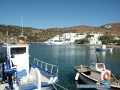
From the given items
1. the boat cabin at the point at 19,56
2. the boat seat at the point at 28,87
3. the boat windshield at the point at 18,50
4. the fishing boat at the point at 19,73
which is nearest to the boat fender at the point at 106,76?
the fishing boat at the point at 19,73

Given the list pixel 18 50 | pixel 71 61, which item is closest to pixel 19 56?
pixel 18 50

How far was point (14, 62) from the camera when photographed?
19703 millimetres

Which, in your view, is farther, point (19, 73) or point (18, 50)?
point (18, 50)

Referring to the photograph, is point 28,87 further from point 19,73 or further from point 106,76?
point 106,76

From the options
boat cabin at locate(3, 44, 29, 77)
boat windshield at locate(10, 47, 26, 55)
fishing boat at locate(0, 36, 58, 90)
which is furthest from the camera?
boat windshield at locate(10, 47, 26, 55)

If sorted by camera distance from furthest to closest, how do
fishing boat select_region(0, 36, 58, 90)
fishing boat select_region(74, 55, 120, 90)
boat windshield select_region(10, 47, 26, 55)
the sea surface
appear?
the sea surface < fishing boat select_region(74, 55, 120, 90) < boat windshield select_region(10, 47, 26, 55) < fishing boat select_region(0, 36, 58, 90)

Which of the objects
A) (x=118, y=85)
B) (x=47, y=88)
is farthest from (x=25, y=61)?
(x=118, y=85)

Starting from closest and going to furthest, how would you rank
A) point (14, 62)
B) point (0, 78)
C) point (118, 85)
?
point (0, 78) → point (14, 62) → point (118, 85)

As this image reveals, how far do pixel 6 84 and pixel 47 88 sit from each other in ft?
11.7

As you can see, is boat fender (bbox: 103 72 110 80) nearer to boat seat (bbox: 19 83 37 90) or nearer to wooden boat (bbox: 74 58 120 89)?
wooden boat (bbox: 74 58 120 89)

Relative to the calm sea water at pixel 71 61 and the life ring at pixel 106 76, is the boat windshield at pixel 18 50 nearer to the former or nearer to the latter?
the calm sea water at pixel 71 61

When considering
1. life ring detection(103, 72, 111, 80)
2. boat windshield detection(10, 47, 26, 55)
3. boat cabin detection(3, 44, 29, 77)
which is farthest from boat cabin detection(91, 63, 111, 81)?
boat windshield detection(10, 47, 26, 55)

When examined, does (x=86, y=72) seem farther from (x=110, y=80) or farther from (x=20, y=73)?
(x=20, y=73)

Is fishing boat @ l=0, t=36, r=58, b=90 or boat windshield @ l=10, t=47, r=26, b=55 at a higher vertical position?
boat windshield @ l=10, t=47, r=26, b=55
